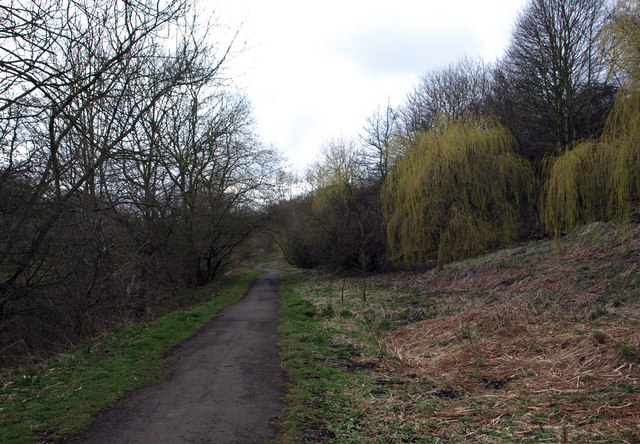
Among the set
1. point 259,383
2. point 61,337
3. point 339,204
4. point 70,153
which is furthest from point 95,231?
point 339,204

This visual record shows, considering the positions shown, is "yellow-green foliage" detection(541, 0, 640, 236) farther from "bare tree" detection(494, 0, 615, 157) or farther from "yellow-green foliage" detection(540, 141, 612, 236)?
"bare tree" detection(494, 0, 615, 157)

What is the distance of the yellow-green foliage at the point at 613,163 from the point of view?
7812 mm

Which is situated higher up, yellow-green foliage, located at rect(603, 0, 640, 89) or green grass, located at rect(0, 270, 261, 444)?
yellow-green foliage, located at rect(603, 0, 640, 89)

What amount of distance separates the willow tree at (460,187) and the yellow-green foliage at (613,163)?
4811mm

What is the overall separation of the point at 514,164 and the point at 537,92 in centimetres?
927

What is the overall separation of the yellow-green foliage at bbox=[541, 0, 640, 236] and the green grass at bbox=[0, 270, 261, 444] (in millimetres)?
8933

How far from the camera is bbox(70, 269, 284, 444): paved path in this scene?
3996 mm

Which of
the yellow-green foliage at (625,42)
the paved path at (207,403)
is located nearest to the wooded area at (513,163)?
the yellow-green foliage at (625,42)

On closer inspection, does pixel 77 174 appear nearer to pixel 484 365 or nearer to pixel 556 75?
pixel 484 365

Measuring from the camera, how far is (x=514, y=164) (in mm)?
16031

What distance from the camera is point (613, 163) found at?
8.94 meters

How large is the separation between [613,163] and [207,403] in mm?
8792

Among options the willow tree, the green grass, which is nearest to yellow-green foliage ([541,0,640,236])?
the willow tree

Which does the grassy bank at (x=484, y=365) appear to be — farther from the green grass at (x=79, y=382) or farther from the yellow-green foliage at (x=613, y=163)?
the green grass at (x=79, y=382)
